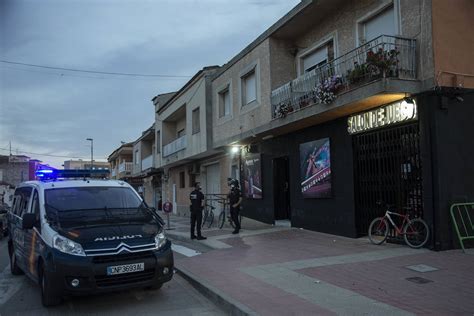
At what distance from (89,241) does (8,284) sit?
323 centimetres

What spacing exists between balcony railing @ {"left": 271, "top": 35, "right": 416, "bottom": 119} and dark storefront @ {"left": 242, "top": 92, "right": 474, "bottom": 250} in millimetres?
891

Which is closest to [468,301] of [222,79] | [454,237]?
[454,237]

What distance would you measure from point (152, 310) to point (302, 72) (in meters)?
10.9

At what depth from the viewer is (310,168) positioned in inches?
563

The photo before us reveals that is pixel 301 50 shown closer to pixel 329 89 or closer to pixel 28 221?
pixel 329 89

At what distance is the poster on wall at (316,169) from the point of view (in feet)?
43.9

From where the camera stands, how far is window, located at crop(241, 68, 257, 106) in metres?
17.6

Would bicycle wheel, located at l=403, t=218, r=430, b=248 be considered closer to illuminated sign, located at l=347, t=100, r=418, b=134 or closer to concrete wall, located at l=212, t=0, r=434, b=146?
illuminated sign, located at l=347, t=100, r=418, b=134

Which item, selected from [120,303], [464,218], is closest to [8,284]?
[120,303]

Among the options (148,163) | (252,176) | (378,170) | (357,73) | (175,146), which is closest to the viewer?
(357,73)

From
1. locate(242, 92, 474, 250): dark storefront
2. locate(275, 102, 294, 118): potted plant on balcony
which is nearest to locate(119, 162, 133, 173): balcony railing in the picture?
locate(242, 92, 474, 250): dark storefront

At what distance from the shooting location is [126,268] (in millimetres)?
6613

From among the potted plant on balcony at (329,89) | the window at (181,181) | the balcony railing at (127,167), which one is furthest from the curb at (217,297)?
the balcony railing at (127,167)

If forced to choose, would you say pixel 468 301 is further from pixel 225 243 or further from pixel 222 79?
pixel 222 79
